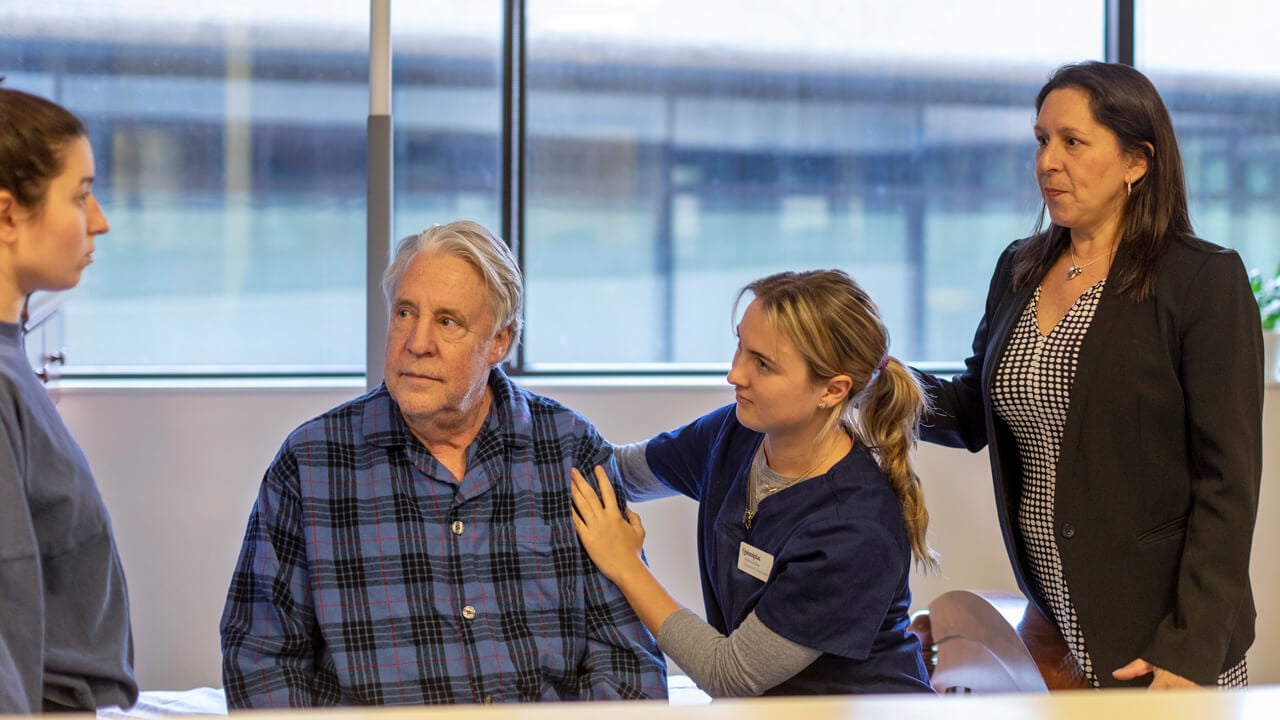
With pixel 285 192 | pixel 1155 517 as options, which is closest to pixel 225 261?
pixel 285 192

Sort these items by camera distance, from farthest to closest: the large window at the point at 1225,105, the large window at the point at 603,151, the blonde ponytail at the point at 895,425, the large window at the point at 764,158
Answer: the large window at the point at 1225,105
the large window at the point at 764,158
the large window at the point at 603,151
the blonde ponytail at the point at 895,425

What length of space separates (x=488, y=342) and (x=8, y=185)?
786mm

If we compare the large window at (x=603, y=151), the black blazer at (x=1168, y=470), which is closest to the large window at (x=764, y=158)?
the large window at (x=603, y=151)

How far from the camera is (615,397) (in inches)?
137

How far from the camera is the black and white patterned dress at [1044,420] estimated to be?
6.22ft

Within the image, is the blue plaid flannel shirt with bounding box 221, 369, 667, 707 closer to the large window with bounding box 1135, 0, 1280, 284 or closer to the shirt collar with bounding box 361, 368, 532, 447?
the shirt collar with bounding box 361, 368, 532, 447

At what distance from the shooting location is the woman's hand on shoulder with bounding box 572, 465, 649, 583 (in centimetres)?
185

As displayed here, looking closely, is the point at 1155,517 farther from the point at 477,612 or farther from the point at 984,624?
the point at 477,612

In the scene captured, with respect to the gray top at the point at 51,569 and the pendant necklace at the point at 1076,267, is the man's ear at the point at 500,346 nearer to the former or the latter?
the gray top at the point at 51,569

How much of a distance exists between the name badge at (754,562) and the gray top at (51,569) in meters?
0.90

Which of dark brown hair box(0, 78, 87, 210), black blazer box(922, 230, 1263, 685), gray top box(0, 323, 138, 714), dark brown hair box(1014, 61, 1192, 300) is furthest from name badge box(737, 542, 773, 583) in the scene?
dark brown hair box(0, 78, 87, 210)


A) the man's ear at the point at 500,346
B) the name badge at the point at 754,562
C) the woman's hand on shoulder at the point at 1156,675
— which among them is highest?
the man's ear at the point at 500,346

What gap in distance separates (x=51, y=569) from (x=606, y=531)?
85 cm

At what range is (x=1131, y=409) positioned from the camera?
1838mm
